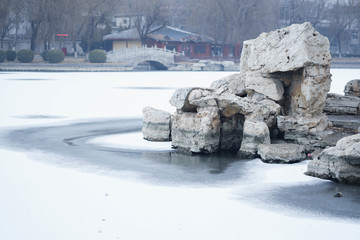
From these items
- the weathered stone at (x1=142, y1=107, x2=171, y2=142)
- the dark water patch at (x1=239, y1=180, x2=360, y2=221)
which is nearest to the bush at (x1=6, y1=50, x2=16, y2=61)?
the weathered stone at (x1=142, y1=107, x2=171, y2=142)

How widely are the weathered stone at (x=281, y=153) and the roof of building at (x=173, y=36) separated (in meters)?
50.2

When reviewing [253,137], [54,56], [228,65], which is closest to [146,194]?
[253,137]

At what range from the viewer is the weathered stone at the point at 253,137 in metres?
14.0

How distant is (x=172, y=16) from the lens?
255 ft

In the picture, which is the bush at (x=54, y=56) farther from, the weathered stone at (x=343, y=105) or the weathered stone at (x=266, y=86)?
the weathered stone at (x=266, y=86)

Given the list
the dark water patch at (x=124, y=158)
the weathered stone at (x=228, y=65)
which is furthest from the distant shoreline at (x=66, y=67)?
the dark water patch at (x=124, y=158)

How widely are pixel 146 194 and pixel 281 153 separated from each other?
159 inches

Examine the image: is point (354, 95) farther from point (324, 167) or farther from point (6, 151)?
point (6, 151)

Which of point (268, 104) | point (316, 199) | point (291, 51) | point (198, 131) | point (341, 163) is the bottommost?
point (316, 199)

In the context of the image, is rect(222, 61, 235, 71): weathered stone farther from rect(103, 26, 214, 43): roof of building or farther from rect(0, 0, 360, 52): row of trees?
rect(103, 26, 214, 43): roof of building

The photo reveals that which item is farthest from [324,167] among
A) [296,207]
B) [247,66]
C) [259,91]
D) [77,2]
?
[77,2]

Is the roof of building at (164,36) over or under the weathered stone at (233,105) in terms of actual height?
over

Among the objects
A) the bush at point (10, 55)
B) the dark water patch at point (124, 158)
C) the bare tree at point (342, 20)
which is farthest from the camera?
the bare tree at point (342, 20)

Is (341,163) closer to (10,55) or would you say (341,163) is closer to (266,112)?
(266,112)
